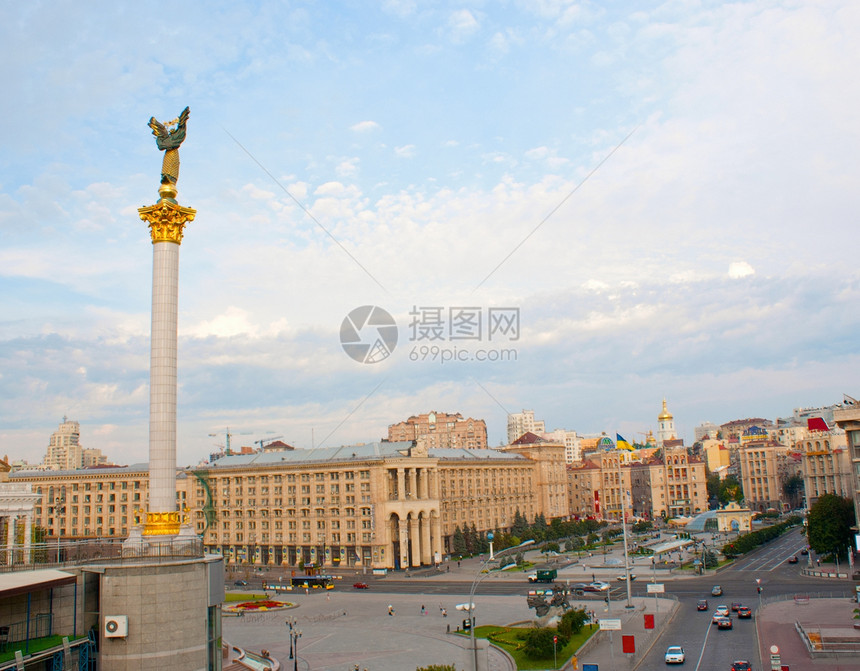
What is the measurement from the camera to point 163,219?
151 ft

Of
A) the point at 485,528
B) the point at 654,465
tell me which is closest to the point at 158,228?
the point at 485,528

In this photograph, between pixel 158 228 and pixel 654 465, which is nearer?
pixel 158 228

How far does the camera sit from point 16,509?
67.4m

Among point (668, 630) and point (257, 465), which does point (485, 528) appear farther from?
point (668, 630)

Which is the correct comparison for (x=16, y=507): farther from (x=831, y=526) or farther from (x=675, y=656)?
(x=831, y=526)

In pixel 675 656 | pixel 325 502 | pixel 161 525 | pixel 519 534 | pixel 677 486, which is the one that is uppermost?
pixel 161 525

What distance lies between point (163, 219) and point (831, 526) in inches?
3241

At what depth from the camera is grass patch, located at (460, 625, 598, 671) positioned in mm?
48688

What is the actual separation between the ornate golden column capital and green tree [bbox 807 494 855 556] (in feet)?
266

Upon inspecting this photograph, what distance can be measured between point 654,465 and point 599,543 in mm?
72393

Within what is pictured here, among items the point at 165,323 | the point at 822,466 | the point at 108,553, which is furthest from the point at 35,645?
the point at 822,466

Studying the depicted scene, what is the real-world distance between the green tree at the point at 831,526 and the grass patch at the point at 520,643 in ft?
150

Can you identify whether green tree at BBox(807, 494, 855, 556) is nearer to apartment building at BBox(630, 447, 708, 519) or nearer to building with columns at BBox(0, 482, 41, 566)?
building with columns at BBox(0, 482, 41, 566)

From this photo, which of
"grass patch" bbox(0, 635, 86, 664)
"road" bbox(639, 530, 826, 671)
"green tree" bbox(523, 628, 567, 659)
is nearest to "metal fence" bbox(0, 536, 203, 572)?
"grass patch" bbox(0, 635, 86, 664)
